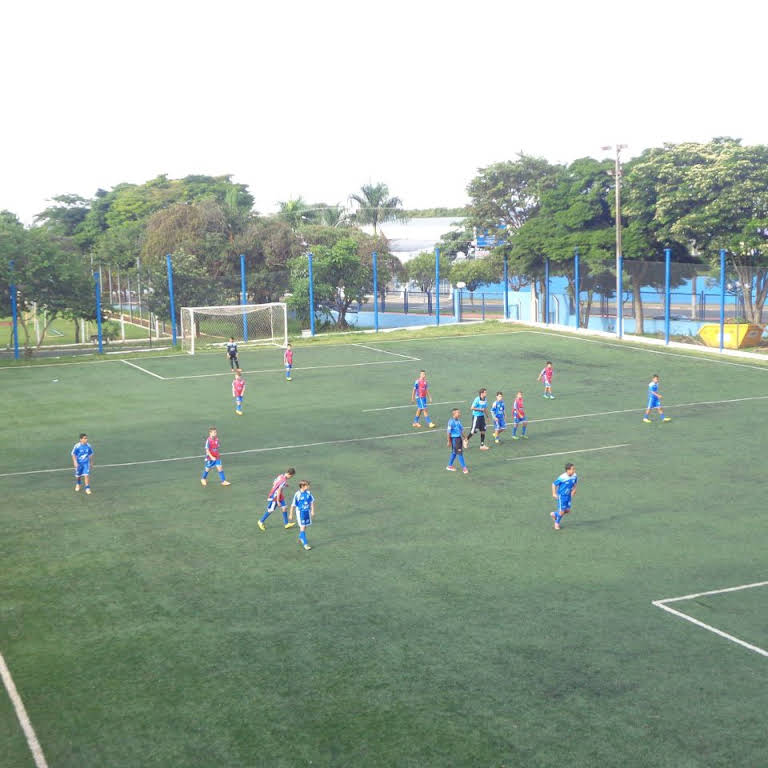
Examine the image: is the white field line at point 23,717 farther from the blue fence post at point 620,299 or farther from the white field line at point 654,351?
the blue fence post at point 620,299

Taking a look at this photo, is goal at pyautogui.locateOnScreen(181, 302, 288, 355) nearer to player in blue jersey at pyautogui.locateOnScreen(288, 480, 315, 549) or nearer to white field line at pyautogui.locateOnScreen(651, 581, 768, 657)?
player in blue jersey at pyautogui.locateOnScreen(288, 480, 315, 549)

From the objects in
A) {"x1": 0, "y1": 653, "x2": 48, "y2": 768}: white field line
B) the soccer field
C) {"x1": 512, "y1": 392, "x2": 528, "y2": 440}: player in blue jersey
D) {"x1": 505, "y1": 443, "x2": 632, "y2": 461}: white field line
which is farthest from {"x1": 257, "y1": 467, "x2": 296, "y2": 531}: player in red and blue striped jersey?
{"x1": 512, "y1": 392, "x2": 528, "y2": 440}: player in blue jersey

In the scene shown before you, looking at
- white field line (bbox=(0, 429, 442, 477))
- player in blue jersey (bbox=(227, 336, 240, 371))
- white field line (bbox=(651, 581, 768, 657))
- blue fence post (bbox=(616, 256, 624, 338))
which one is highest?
blue fence post (bbox=(616, 256, 624, 338))

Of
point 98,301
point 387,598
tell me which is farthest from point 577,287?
point 387,598

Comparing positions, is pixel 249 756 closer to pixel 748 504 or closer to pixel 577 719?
pixel 577 719

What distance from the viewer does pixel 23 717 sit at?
11.2 m

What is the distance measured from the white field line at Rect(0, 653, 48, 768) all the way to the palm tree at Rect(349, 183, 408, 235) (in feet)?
272

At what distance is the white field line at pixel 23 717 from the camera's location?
34.0 feet

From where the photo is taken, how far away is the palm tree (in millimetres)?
92812

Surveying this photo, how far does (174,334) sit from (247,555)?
34.2 m

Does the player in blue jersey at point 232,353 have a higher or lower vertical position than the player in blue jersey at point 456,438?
higher

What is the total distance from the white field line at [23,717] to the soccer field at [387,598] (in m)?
0.04

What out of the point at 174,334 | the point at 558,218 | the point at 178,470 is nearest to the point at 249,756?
the point at 178,470

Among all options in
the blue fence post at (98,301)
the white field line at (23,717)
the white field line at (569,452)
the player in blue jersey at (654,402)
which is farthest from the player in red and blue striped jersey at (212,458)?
the blue fence post at (98,301)
